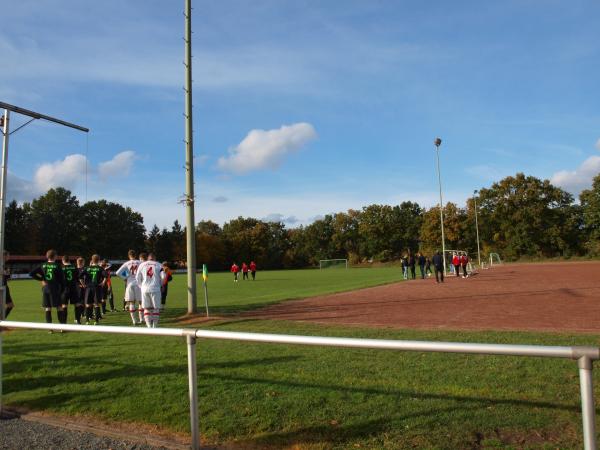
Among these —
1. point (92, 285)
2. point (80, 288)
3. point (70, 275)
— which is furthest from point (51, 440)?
point (80, 288)

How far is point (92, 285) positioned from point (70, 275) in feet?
4.00

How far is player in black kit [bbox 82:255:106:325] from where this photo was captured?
13836mm

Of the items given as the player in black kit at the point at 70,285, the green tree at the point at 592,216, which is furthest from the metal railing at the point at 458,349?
the green tree at the point at 592,216

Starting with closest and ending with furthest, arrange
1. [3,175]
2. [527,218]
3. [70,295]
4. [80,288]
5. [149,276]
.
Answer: [3,175], [149,276], [70,295], [80,288], [527,218]

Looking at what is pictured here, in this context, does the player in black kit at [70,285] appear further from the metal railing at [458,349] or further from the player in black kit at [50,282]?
the metal railing at [458,349]

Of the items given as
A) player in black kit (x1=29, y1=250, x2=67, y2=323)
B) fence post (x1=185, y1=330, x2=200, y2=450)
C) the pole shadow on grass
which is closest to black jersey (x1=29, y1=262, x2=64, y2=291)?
player in black kit (x1=29, y1=250, x2=67, y2=323)

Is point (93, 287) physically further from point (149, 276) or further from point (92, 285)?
point (149, 276)

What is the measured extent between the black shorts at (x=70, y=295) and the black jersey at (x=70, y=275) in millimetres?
104

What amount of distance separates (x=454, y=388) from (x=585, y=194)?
3643 inches

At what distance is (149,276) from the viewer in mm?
11781

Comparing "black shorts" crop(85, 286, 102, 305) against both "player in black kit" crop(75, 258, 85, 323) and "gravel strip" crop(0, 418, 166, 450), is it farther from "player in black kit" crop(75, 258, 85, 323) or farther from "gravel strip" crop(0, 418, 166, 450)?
"gravel strip" crop(0, 418, 166, 450)

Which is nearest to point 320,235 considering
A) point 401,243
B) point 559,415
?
point 401,243

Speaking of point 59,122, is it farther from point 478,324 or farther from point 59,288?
point 478,324

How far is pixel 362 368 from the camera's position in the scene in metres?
6.48
